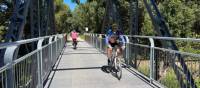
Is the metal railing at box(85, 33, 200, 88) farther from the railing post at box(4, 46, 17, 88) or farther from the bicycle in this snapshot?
the railing post at box(4, 46, 17, 88)

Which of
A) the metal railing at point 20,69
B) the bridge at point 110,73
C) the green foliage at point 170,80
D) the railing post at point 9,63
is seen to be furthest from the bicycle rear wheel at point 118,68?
the railing post at point 9,63

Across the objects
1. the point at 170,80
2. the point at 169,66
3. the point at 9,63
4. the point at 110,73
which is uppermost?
the point at 9,63

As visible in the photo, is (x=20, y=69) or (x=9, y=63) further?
(x=20, y=69)

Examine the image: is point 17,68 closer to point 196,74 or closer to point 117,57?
point 196,74

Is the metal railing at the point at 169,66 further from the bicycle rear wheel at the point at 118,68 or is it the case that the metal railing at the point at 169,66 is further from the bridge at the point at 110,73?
the bicycle rear wheel at the point at 118,68

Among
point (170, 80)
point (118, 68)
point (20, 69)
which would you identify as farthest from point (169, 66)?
point (20, 69)

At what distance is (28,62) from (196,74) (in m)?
3.07

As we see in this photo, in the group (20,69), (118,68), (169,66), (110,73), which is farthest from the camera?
(110,73)

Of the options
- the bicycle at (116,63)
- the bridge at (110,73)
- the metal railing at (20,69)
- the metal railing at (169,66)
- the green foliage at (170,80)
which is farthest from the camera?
the bicycle at (116,63)

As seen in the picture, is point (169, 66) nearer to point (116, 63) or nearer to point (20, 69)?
point (116, 63)

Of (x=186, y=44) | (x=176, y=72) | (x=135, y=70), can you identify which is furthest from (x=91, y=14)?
(x=176, y=72)

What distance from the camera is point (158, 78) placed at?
30.0 feet

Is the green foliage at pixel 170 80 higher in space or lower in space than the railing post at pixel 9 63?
lower

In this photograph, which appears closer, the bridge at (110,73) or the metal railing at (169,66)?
the bridge at (110,73)
